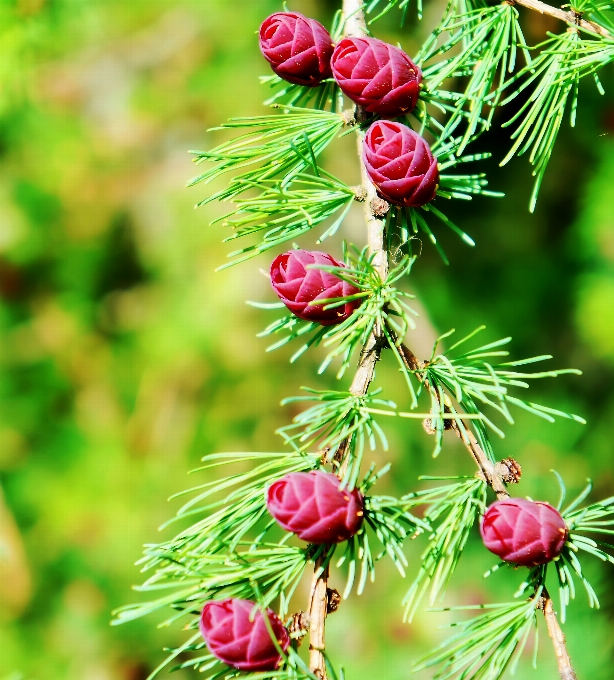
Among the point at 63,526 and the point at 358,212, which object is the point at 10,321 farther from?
the point at 358,212

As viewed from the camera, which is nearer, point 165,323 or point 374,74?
point 374,74

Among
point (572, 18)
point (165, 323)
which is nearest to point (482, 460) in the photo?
point (572, 18)

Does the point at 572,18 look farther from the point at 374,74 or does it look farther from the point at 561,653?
the point at 561,653

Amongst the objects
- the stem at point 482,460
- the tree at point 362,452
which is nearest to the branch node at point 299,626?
the tree at point 362,452

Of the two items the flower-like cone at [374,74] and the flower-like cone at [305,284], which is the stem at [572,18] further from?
the flower-like cone at [305,284]

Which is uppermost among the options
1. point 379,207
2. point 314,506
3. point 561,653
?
point 379,207
